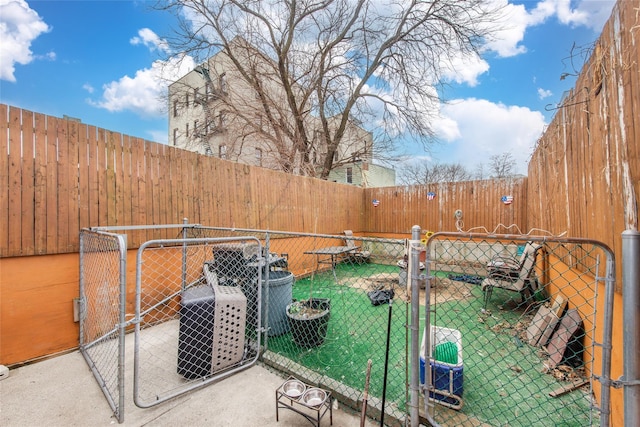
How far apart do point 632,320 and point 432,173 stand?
22.0 metres

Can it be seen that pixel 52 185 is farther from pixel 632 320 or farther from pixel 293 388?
pixel 632 320

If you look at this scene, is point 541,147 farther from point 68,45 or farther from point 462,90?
point 68,45

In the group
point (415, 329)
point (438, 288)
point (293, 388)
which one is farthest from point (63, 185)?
point (438, 288)

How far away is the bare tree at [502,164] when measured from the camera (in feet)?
57.0

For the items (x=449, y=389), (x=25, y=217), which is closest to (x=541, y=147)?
(x=449, y=389)

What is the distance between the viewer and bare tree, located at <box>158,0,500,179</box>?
831cm

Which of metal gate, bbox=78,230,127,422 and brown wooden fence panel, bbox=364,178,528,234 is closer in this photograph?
metal gate, bbox=78,230,127,422

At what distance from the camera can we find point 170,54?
7977mm

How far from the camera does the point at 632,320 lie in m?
0.90

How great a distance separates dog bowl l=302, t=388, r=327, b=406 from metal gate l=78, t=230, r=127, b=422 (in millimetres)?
1358

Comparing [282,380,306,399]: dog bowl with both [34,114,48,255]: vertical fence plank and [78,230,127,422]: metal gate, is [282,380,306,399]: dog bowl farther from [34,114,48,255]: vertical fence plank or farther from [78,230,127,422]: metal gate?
[34,114,48,255]: vertical fence plank

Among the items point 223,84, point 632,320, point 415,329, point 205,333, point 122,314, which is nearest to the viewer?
point 632,320

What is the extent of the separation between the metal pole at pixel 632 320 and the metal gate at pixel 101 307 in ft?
9.24

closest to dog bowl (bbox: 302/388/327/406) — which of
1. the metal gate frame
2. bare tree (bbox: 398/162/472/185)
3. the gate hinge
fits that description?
the metal gate frame
